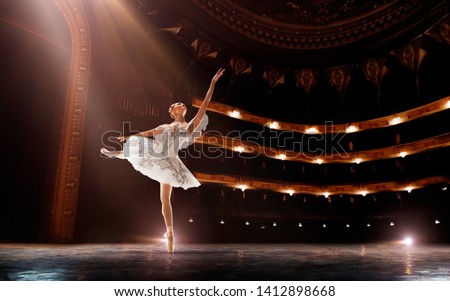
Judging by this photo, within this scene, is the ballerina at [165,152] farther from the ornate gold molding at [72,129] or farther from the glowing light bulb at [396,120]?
the glowing light bulb at [396,120]

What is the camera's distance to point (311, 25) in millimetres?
12945

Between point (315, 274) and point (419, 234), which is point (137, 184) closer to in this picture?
point (315, 274)

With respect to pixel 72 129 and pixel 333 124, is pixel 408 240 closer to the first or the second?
pixel 333 124

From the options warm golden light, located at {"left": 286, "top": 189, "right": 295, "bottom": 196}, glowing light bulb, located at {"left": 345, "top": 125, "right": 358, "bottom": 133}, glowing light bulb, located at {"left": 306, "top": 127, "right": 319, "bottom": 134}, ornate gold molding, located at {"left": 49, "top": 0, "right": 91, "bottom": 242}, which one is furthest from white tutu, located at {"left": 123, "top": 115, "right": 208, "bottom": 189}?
glowing light bulb, located at {"left": 345, "top": 125, "right": 358, "bottom": 133}

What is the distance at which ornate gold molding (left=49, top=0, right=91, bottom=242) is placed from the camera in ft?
23.2

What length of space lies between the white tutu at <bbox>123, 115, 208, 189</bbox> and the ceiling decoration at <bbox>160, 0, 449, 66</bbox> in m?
7.27

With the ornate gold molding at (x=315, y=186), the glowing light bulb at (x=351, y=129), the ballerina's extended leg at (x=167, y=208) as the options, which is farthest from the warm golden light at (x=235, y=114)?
the ballerina's extended leg at (x=167, y=208)

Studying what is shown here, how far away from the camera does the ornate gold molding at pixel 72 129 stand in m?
7.09

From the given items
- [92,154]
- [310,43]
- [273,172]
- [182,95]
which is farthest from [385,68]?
[92,154]

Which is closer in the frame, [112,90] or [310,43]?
[112,90]

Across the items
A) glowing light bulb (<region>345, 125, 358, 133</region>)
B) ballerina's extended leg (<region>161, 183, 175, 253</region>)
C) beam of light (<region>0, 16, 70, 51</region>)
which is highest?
beam of light (<region>0, 16, 70, 51</region>)

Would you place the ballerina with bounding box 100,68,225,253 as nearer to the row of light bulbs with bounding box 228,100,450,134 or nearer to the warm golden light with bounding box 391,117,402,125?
the row of light bulbs with bounding box 228,100,450,134

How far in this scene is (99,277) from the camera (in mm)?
2152

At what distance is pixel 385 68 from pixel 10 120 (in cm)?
1412
